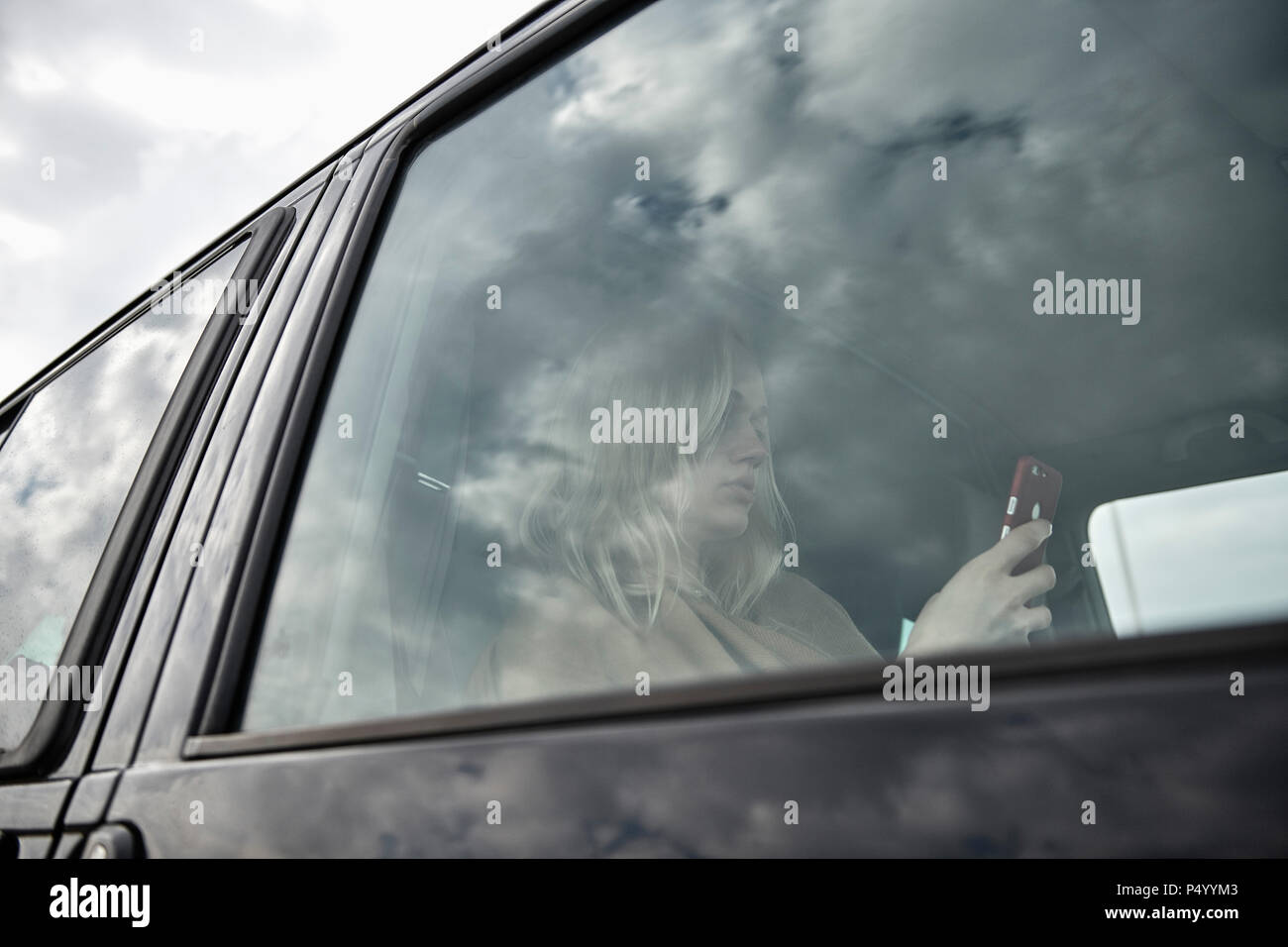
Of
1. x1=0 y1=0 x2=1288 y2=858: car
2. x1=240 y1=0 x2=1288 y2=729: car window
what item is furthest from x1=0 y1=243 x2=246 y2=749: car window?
x1=240 y1=0 x2=1288 y2=729: car window

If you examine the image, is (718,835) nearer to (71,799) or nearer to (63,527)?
(71,799)

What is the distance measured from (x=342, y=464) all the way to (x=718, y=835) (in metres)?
0.87

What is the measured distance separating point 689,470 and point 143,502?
85 cm

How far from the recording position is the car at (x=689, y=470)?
526 millimetres

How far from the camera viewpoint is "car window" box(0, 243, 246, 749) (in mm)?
1413

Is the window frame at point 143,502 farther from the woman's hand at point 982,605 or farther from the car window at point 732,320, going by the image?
the woman's hand at point 982,605

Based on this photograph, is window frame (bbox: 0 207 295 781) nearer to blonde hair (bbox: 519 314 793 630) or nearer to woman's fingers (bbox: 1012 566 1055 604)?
blonde hair (bbox: 519 314 793 630)

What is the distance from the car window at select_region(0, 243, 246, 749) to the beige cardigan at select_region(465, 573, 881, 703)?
2.17 feet

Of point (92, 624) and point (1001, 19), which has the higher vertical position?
point (1001, 19)

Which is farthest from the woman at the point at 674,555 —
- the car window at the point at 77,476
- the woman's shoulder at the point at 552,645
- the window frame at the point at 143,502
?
the car window at the point at 77,476

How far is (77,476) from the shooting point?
5.52ft

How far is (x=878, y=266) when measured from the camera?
172cm

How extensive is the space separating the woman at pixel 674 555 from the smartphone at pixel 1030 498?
4cm
